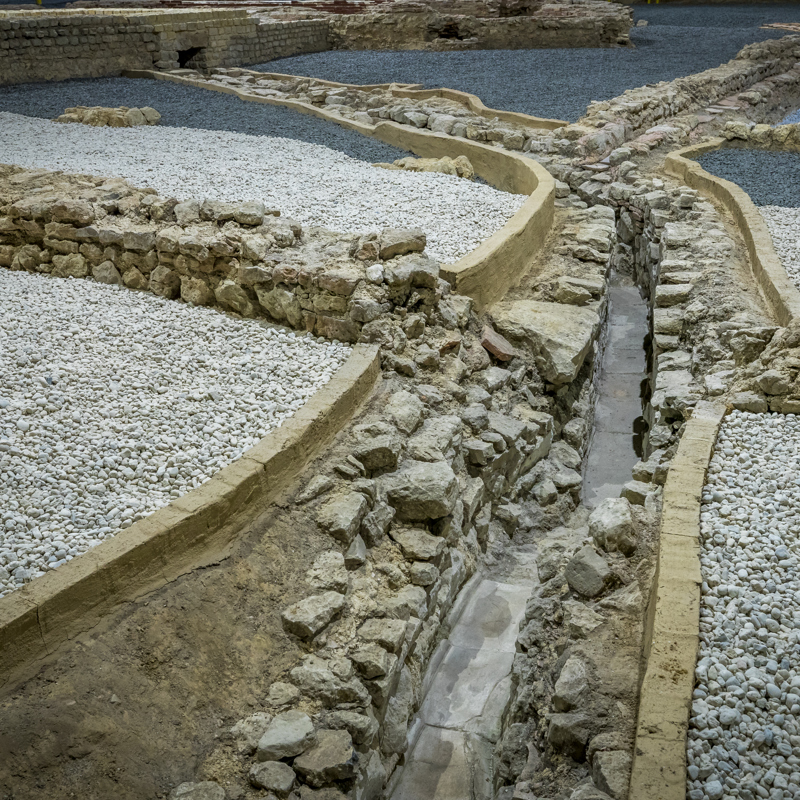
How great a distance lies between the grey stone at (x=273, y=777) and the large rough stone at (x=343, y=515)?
4.62ft

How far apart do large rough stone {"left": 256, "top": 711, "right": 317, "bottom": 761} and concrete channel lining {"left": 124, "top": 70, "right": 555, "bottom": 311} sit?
415 centimetres

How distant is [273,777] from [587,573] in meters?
1.98

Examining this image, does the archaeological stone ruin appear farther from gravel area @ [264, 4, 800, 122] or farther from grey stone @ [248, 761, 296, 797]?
gravel area @ [264, 4, 800, 122]

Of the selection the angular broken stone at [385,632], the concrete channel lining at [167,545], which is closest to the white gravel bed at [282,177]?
the concrete channel lining at [167,545]

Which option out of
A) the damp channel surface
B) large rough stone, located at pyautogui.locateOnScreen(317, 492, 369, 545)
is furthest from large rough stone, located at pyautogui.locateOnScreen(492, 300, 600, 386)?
large rough stone, located at pyautogui.locateOnScreen(317, 492, 369, 545)

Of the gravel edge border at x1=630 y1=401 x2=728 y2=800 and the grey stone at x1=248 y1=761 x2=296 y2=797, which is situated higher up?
the gravel edge border at x1=630 y1=401 x2=728 y2=800

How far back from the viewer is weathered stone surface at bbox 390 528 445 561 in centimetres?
529

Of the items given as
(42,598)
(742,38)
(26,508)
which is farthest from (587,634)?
(742,38)

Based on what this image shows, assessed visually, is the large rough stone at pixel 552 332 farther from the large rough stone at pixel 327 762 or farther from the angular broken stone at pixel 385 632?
the large rough stone at pixel 327 762

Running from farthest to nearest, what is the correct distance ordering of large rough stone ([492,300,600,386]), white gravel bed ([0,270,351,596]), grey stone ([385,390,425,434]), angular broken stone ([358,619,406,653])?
large rough stone ([492,300,600,386]) < grey stone ([385,390,425,434]) < angular broken stone ([358,619,406,653]) < white gravel bed ([0,270,351,596])

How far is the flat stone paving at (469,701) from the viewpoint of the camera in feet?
15.1

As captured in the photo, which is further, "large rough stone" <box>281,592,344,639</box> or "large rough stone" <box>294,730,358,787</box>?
"large rough stone" <box>281,592,344,639</box>

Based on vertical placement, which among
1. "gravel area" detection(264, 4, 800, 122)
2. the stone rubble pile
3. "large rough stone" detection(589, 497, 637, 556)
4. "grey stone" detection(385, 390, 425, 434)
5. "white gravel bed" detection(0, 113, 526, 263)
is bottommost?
"large rough stone" detection(589, 497, 637, 556)

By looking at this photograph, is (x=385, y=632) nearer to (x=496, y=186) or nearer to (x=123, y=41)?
(x=496, y=186)
